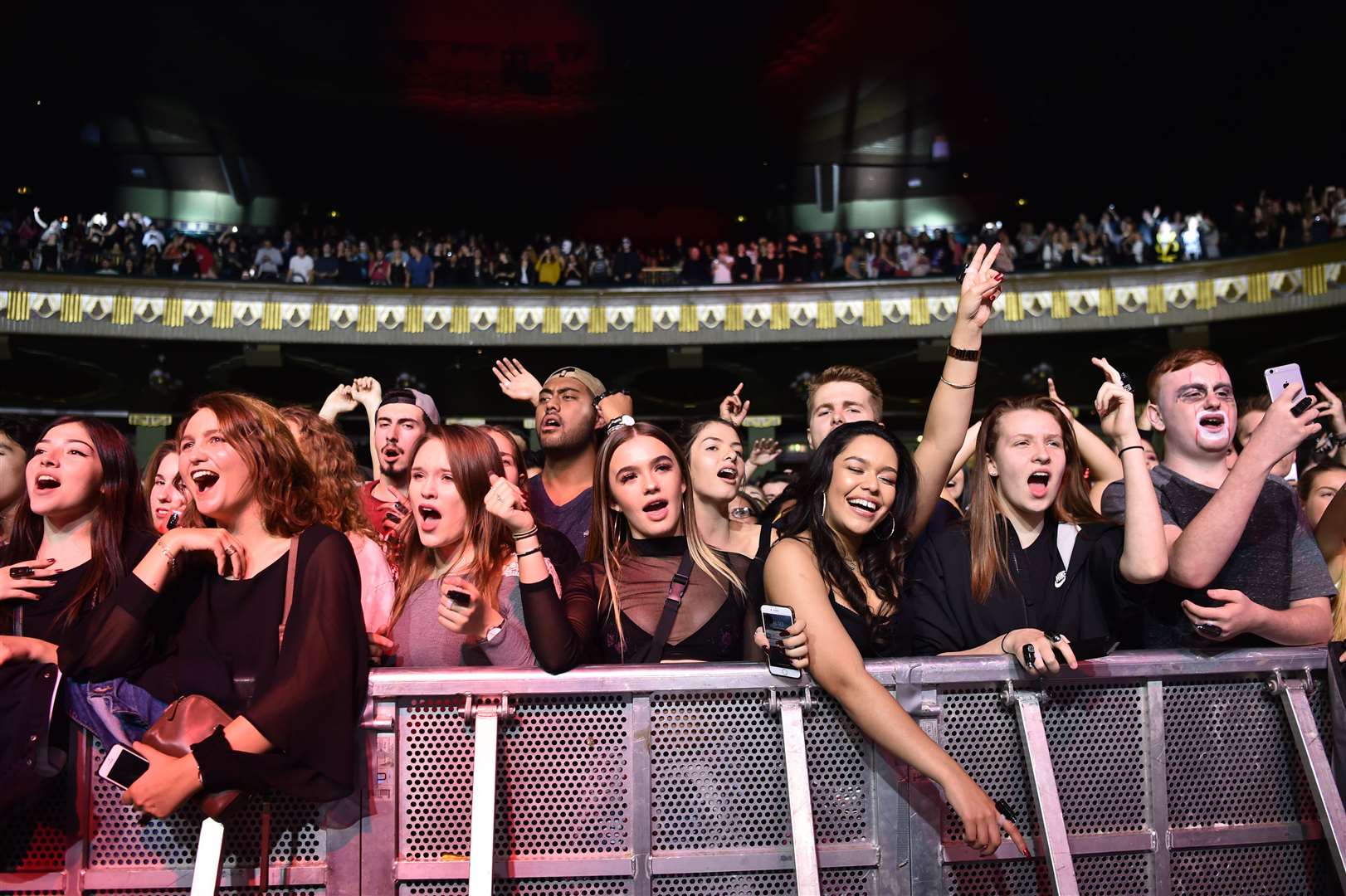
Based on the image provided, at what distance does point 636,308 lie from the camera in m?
17.4

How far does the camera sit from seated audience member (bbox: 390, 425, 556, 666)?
3.09 m

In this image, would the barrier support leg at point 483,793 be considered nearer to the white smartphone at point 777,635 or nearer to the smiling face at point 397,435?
the white smartphone at point 777,635

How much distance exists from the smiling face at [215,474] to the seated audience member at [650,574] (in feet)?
3.05

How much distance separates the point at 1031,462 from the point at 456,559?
1783mm

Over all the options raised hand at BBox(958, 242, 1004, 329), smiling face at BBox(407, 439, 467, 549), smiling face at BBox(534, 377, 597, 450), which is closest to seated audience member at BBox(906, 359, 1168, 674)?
raised hand at BBox(958, 242, 1004, 329)

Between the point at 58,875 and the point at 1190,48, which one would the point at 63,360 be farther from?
the point at 1190,48

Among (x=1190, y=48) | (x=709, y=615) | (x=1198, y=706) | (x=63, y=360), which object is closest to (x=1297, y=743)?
(x=1198, y=706)

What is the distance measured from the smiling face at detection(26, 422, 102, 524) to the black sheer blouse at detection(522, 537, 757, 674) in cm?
142

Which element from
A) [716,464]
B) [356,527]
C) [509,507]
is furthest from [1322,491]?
[356,527]

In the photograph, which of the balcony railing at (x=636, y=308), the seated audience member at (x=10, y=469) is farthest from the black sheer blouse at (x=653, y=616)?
the balcony railing at (x=636, y=308)

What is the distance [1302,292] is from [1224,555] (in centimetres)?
1472

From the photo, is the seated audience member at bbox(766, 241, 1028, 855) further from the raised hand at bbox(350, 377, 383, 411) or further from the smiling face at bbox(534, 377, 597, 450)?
the raised hand at bbox(350, 377, 383, 411)

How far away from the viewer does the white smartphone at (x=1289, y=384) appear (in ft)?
9.31

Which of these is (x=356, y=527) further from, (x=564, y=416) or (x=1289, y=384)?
(x=1289, y=384)
